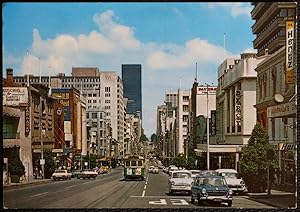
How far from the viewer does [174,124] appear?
24.9 feet

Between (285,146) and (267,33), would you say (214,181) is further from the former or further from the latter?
(267,33)

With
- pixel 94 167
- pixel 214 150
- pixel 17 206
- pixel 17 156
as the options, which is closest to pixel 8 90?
pixel 17 156

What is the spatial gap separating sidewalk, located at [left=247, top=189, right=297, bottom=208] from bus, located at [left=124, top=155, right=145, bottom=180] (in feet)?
6.14

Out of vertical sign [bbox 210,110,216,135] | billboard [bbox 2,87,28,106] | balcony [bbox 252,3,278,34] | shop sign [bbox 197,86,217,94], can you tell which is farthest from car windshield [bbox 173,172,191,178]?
billboard [bbox 2,87,28,106]

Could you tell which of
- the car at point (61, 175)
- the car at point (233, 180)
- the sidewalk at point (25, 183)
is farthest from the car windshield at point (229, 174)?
the sidewalk at point (25, 183)

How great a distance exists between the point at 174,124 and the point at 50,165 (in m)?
1.61

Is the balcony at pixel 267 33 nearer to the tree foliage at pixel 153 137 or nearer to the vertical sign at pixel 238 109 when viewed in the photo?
the vertical sign at pixel 238 109

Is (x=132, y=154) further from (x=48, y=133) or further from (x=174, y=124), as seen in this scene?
(x=48, y=133)

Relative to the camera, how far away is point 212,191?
6645 millimetres

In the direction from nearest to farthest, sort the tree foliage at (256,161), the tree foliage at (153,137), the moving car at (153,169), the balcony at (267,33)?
the balcony at (267,33)
the tree foliage at (256,161)
the tree foliage at (153,137)
the moving car at (153,169)

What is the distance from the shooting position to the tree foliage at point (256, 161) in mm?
6680

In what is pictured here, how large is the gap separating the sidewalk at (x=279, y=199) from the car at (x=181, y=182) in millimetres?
1074

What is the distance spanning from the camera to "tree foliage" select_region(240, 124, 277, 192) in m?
6.68

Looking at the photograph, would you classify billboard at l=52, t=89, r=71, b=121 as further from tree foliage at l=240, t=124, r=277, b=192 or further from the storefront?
the storefront
